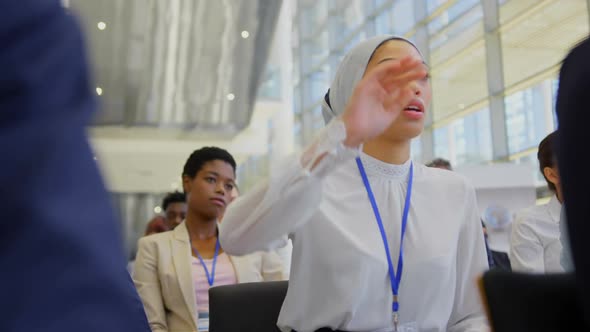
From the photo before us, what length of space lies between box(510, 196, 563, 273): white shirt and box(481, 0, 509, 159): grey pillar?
23.6ft

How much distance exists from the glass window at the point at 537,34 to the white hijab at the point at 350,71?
312 inches

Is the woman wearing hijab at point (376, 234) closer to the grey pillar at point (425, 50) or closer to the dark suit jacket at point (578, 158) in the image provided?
the dark suit jacket at point (578, 158)

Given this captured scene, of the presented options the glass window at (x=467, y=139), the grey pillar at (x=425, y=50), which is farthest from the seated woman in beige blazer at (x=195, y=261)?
the grey pillar at (x=425, y=50)

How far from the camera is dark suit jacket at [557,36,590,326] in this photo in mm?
587

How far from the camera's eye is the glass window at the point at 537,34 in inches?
373

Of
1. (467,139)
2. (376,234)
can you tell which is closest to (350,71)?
(376,234)

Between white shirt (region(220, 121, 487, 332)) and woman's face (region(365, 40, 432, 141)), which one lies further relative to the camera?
woman's face (region(365, 40, 432, 141))

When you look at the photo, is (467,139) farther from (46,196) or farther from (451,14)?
(46,196)

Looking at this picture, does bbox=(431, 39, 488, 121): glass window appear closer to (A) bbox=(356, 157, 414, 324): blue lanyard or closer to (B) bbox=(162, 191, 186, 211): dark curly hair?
(B) bbox=(162, 191, 186, 211): dark curly hair

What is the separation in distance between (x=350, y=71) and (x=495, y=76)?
9627 millimetres

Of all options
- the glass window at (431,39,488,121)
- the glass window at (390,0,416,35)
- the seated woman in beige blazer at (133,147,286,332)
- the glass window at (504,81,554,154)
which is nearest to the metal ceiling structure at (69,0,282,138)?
the glass window at (390,0,416,35)

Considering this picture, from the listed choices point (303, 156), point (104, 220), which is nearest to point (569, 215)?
point (104, 220)

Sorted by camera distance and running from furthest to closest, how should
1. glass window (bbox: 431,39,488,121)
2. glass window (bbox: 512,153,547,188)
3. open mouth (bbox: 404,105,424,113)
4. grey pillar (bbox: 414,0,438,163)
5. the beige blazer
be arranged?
grey pillar (bbox: 414,0,438,163)
glass window (bbox: 431,39,488,121)
glass window (bbox: 512,153,547,188)
the beige blazer
open mouth (bbox: 404,105,424,113)

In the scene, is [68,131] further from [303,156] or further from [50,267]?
[303,156]
